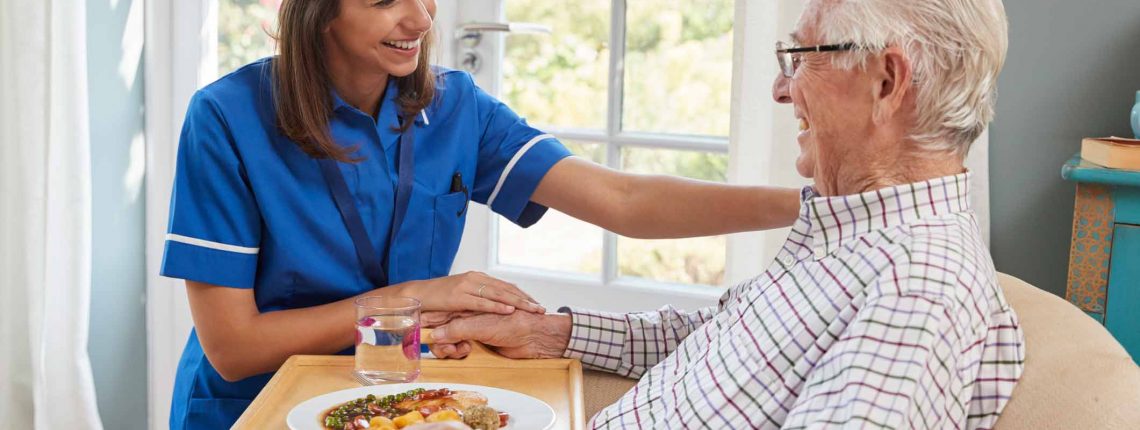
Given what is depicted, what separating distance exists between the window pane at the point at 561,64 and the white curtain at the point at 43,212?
1.03 meters

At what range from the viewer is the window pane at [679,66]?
2.66 meters

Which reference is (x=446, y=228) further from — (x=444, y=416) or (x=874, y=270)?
(x=874, y=270)

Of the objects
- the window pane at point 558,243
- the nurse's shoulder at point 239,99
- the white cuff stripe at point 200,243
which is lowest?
the window pane at point 558,243

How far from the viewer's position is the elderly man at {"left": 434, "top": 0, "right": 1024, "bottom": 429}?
39.4 inches

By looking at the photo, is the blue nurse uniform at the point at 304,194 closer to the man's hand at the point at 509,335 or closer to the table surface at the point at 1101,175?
the man's hand at the point at 509,335

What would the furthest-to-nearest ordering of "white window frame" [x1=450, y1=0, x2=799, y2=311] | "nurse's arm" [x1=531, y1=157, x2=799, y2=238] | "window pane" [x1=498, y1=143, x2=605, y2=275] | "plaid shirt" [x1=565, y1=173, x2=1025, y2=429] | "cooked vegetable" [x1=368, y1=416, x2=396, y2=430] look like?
"window pane" [x1=498, y1=143, x2=605, y2=275], "white window frame" [x1=450, y1=0, x2=799, y2=311], "nurse's arm" [x1=531, y1=157, x2=799, y2=238], "cooked vegetable" [x1=368, y1=416, x2=396, y2=430], "plaid shirt" [x1=565, y1=173, x2=1025, y2=429]

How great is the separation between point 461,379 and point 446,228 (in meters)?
0.39

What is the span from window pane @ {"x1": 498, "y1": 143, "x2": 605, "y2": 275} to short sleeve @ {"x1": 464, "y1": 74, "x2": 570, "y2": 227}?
103 cm

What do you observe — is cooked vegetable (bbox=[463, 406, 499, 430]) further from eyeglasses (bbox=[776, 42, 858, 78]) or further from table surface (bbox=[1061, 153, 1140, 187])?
table surface (bbox=[1061, 153, 1140, 187])

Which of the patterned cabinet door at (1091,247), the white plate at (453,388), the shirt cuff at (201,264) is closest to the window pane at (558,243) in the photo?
the patterned cabinet door at (1091,247)

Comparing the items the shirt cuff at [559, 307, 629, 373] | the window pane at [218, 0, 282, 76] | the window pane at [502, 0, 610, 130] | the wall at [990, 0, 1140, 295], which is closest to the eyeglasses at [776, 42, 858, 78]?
the shirt cuff at [559, 307, 629, 373]

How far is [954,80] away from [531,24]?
168cm

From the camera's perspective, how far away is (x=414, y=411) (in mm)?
1154

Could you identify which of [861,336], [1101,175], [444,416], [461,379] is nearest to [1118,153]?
[1101,175]
